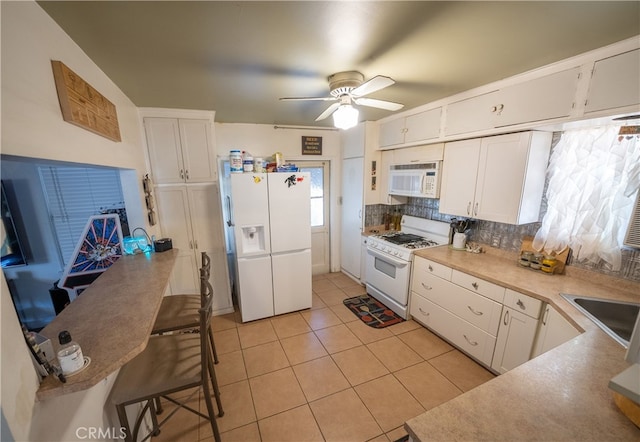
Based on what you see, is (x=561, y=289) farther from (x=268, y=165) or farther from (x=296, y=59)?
(x=268, y=165)

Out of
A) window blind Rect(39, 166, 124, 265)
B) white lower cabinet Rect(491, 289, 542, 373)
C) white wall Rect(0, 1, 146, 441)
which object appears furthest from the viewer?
window blind Rect(39, 166, 124, 265)

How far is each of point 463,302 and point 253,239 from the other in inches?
87.4

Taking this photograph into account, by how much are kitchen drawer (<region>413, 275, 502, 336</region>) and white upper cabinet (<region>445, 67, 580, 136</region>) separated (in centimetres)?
144

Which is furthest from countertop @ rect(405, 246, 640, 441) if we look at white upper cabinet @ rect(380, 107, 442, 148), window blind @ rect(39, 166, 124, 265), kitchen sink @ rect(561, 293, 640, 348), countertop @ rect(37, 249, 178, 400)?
window blind @ rect(39, 166, 124, 265)

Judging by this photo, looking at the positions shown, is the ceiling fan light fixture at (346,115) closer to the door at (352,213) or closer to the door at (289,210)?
the door at (289,210)

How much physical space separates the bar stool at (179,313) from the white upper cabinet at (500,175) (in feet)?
7.91

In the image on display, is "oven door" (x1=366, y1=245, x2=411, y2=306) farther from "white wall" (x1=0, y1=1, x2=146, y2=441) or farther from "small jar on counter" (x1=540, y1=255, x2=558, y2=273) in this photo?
"white wall" (x1=0, y1=1, x2=146, y2=441)

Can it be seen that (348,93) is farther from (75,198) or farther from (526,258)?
(75,198)

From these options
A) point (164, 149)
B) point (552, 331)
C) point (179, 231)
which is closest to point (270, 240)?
point (179, 231)

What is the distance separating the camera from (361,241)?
3541 millimetres

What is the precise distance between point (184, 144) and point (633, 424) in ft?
11.3

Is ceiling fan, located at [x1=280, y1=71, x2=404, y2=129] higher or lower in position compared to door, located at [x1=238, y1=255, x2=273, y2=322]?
higher

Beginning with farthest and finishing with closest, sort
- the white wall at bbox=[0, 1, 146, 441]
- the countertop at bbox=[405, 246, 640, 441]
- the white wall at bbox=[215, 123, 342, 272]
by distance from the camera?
the white wall at bbox=[215, 123, 342, 272] → the countertop at bbox=[405, 246, 640, 441] → the white wall at bbox=[0, 1, 146, 441]

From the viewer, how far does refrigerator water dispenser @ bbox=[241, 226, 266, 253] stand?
8.81 ft
